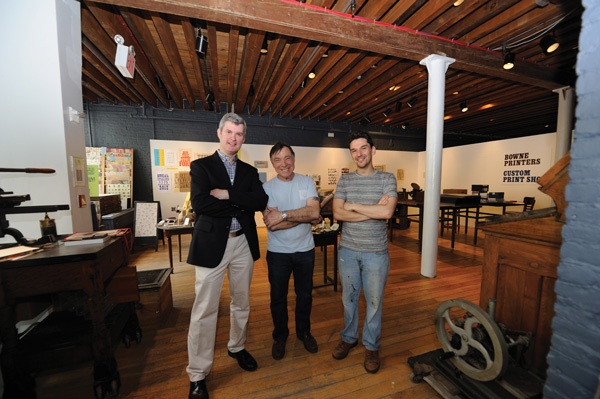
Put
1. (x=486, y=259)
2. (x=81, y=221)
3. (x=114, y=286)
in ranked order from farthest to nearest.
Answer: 1. (x=81, y=221)
2. (x=114, y=286)
3. (x=486, y=259)

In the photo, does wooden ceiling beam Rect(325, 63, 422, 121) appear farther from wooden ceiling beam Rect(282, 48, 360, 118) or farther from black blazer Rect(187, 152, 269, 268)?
black blazer Rect(187, 152, 269, 268)

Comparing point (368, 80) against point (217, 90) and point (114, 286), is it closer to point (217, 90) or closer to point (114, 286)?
point (217, 90)

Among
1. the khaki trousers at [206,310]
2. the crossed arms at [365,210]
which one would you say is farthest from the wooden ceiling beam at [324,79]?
the khaki trousers at [206,310]

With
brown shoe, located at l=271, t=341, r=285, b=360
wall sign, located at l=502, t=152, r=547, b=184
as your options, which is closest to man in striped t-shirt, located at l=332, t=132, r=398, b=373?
brown shoe, located at l=271, t=341, r=285, b=360

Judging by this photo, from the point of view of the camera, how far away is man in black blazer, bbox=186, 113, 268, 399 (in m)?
1.66

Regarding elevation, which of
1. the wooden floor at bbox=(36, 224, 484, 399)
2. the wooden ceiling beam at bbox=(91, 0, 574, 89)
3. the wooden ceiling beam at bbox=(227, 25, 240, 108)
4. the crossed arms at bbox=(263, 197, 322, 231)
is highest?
the wooden ceiling beam at bbox=(227, 25, 240, 108)

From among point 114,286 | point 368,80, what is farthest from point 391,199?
point 368,80

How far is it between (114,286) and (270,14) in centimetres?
341

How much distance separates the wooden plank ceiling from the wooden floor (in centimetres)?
357

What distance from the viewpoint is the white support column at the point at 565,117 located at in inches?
209

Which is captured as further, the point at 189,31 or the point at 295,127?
the point at 295,127

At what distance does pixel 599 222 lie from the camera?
35.3 inches

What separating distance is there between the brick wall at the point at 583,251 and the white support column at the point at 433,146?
9.47 feet

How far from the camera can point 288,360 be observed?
2.08 meters
